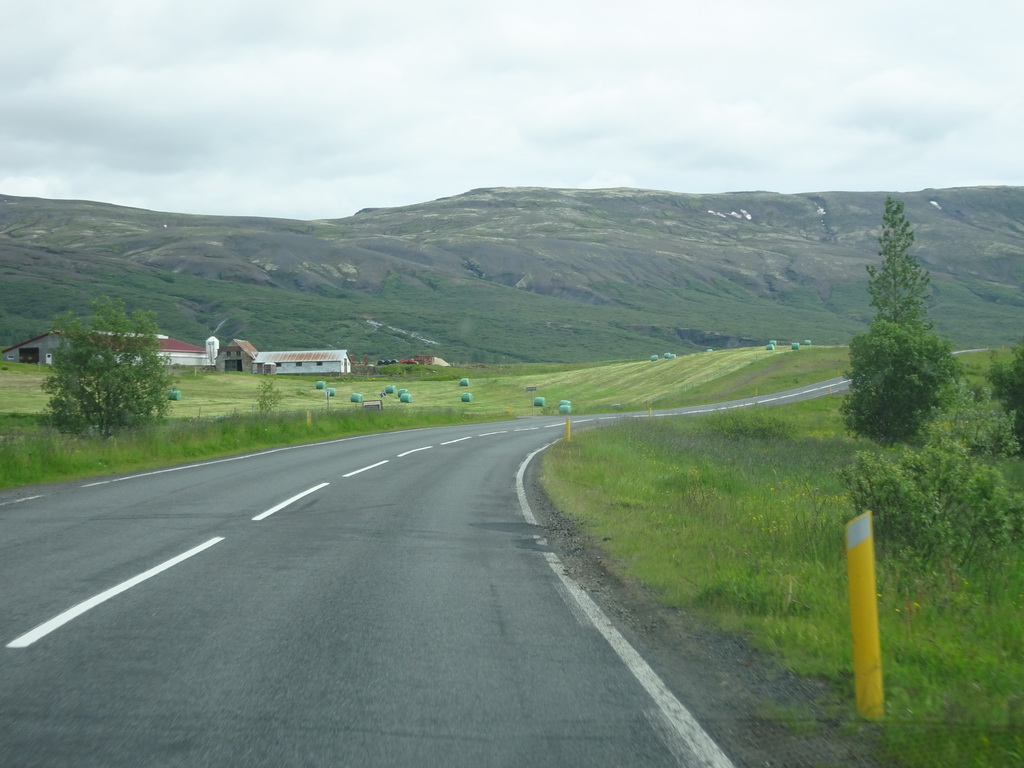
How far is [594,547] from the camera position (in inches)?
391

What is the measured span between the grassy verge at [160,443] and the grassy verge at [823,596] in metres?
10.5

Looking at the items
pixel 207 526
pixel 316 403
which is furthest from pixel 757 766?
pixel 316 403

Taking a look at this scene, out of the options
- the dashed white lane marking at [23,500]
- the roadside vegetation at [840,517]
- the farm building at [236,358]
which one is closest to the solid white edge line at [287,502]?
the dashed white lane marking at [23,500]

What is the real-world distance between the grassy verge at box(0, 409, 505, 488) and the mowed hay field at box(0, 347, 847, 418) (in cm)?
2203

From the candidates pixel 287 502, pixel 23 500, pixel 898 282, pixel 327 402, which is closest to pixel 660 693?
pixel 287 502

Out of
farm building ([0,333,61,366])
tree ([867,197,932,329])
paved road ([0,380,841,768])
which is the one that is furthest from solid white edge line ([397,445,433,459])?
farm building ([0,333,61,366])

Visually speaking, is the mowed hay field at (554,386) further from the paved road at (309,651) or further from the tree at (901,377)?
the paved road at (309,651)

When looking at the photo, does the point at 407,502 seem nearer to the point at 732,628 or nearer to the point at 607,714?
the point at 732,628

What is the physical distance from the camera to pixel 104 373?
2602 centimetres

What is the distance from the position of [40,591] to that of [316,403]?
57.5m

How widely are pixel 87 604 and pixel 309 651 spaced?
2257 millimetres

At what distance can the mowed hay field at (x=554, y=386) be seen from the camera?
6022 centimetres

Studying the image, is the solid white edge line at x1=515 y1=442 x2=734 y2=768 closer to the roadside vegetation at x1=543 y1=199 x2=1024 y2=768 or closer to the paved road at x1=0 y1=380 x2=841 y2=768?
the paved road at x1=0 y1=380 x2=841 y2=768

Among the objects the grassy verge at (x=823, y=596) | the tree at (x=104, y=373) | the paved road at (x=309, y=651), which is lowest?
the grassy verge at (x=823, y=596)
